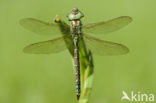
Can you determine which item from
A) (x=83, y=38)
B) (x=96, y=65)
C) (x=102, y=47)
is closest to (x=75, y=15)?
(x=83, y=38)

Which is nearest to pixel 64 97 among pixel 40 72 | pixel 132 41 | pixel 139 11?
pixel 40 72

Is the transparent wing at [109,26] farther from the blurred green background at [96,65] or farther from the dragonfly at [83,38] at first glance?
the blurred green background at [96,65]

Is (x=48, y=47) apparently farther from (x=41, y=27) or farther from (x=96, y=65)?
(x=96, y=65)

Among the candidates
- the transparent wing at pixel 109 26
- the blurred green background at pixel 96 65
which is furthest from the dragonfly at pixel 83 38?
the blurred green background at pixel 96 65

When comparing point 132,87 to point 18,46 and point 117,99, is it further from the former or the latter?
point 18,46

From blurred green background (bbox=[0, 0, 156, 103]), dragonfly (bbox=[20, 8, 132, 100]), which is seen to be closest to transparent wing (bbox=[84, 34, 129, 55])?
dragonfly (bbox=[20, 8, 132, 100])

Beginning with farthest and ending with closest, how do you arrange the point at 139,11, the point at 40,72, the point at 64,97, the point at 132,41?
the point at 139,11
the point at 132,41
the point at 40,72
the point at 64,97
